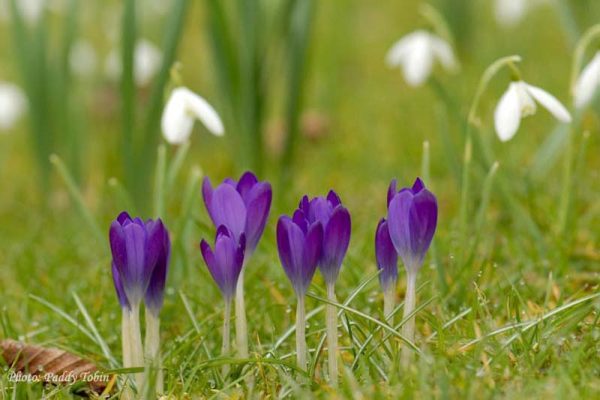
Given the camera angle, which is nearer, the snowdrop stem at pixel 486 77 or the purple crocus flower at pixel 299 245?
the purple crocus flower at pixel 299 245

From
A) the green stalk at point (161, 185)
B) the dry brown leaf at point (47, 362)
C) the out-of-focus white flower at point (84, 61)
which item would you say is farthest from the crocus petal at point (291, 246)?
the out-of-focus white flower at point (84, 61)

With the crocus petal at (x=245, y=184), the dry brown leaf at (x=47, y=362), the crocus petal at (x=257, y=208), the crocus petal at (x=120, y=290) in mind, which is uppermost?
the crocus petal at (x=245, y=184)

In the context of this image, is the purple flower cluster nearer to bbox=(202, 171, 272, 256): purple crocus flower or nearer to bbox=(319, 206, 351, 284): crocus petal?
bbox=(319, 206, 351, 284): crocus petal

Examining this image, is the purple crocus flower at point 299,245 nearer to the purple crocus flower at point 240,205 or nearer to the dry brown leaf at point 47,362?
the purple crocus flower at point 240,205

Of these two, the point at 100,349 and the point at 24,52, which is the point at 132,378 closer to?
the point at 100,349

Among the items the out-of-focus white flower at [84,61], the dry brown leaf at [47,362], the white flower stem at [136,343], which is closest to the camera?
the white flower stem at [136,343]

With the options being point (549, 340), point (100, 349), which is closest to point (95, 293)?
point (100, 349)
